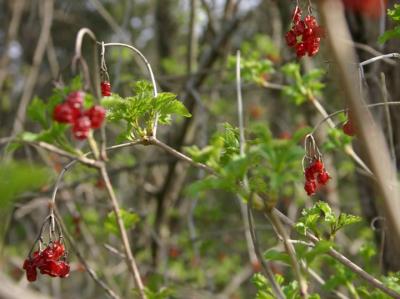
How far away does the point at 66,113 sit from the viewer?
5.38 feet

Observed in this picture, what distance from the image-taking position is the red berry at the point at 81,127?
1641 millimetres

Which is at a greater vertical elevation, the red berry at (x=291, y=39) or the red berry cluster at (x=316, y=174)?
the red berry at (x=291, y=39)

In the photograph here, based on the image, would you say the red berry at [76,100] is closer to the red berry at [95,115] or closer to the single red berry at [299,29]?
the red berry at [95,115]

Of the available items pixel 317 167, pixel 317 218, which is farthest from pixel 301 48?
pixel 317 218

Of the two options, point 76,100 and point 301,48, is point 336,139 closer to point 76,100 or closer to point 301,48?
point 301,48

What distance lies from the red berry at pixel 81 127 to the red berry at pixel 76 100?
0.03m

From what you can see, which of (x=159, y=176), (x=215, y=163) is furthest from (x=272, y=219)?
(x=159, y=176)

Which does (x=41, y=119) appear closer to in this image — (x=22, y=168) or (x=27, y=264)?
(x=22, y=168)

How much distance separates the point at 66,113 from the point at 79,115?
34 millimetres

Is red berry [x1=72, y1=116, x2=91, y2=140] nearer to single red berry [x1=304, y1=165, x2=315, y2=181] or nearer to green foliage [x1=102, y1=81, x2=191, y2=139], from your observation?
green foliage [x1=102, y1=81, x2=191, y2=139]

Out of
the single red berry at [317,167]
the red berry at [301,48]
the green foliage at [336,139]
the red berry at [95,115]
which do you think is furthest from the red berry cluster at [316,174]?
the red berry at [95,115]

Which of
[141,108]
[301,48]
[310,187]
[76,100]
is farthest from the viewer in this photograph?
[301,48]

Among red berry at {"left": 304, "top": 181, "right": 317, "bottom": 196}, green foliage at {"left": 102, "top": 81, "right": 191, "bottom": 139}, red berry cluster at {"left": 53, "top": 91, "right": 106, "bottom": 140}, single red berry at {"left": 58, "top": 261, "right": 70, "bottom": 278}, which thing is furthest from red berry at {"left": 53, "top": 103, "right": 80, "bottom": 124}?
red berry at {"left": 304, "top": 181, "right": 317, "bottom": 196}

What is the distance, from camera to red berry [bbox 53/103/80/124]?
1637mm
